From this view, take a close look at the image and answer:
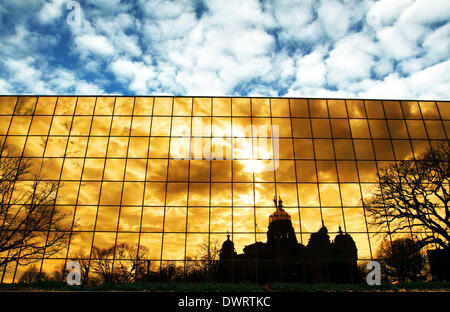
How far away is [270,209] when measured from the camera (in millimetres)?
24516

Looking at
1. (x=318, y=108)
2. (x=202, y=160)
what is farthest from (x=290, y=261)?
(x=318, y=108)

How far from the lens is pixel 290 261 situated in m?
22.9

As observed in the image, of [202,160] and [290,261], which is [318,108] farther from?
[290,261]

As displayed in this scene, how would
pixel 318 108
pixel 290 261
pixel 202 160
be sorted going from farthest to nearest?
pixel 318 108 → pixel 202 160 → pixel 290 261

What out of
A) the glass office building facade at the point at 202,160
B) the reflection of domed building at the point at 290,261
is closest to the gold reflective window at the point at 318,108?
the glass office building facade at the point at 202,160

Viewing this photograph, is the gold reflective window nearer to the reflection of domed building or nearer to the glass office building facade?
the glass office building facade

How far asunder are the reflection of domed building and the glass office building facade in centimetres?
97

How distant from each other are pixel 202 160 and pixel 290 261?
13.0 meters

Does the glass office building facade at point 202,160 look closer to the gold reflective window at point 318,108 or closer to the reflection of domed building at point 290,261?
the gold reflective window at point 318,108

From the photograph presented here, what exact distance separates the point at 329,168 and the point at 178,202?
1603 cm

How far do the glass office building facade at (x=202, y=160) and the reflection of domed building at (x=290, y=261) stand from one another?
97cm
